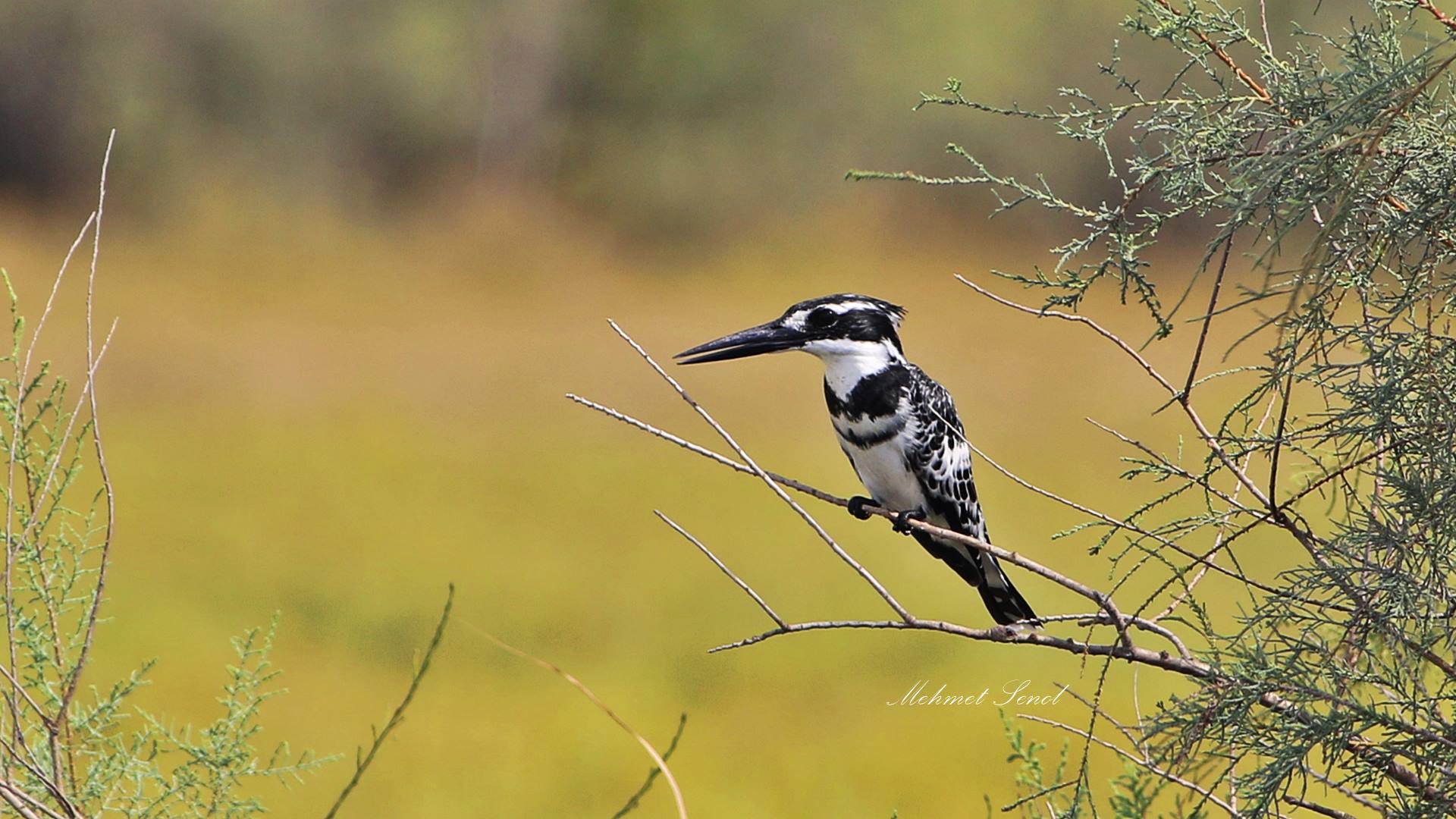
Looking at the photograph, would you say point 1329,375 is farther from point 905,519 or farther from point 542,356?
point 542,356

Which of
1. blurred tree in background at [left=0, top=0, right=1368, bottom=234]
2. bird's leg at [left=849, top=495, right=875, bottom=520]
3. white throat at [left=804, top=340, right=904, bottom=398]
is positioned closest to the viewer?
bird's leg at [left=849, top=495, right=875, bottom=520]

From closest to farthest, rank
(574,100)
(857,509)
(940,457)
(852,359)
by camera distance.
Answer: (857,509)
(852,359)
(940,457)
(574,100)

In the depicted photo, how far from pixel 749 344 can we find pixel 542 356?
8767 mm

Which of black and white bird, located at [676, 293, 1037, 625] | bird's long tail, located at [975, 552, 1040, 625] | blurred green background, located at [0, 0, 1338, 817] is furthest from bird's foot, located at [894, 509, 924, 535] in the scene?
blurred green background, located at [0, 0, 1338, 817]

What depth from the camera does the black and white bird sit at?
2465 millimetres

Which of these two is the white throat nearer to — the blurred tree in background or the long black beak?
the long black beak

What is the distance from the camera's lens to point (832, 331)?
247 centimetres

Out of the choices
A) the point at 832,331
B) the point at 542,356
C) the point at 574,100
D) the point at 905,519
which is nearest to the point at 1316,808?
the point at 905,519

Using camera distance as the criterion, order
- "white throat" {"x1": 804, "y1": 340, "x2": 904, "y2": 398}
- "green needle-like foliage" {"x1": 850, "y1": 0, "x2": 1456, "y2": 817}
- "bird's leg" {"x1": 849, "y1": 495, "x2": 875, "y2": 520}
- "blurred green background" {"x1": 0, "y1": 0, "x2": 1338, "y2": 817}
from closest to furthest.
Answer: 1. "green needle-like foliage" {"x1": 850, "y1": 0, "x2": 1456, "y2": 817}
2. "bird's leg" {"x1": 849, "y1": 495, "x2": 875, "y2": 520}
3. "white throat" {"x1": 804, "y1": 340, "x2": 904, "y2": 398}
4. "blurred green background" {"x1": 0, "y1": 0, "x2": 1338, "y2": 817}

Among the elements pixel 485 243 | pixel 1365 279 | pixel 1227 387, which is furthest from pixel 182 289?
pixel 1365 279

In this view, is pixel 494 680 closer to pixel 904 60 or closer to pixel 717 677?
pixel 717 677

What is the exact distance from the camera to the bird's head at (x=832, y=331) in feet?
7.73

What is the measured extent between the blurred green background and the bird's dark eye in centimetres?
337

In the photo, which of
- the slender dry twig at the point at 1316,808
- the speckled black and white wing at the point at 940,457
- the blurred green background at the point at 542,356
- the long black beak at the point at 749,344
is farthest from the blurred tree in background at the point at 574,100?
the slender dry twig at the point at 1316,808
